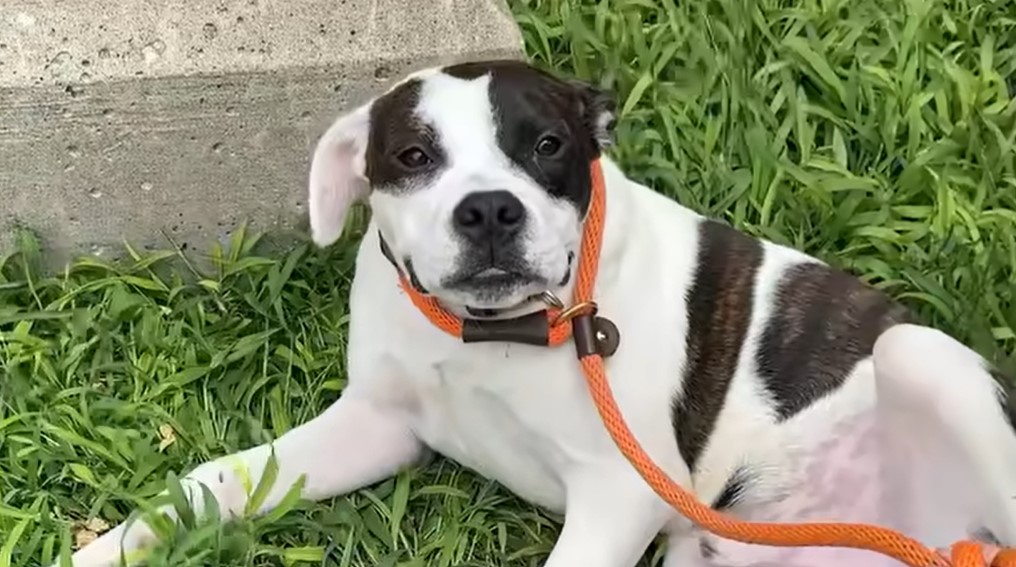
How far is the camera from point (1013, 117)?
4.16m

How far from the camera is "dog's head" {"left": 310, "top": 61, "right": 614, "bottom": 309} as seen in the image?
2715 mm

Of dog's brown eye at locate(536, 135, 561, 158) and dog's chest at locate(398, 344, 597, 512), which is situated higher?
dog's brown eye at locate(536, 135, 561, 158)

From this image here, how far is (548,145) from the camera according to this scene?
287 centimetres

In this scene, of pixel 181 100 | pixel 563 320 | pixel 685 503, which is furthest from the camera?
pixel 181 100

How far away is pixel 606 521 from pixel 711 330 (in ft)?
1.51

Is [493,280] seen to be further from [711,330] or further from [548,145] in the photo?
[711,330]

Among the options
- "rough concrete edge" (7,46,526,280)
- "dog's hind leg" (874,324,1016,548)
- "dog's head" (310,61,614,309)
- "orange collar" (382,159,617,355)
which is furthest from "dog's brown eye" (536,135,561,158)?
"rough concrete edge" (7,46,526,280)

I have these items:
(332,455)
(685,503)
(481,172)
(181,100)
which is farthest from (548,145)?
(181,100)

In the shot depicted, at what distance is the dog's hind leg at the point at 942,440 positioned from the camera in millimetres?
2848

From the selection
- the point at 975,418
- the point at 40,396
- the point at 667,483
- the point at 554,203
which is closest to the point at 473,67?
the point at 554,203

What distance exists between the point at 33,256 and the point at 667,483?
6.43ft

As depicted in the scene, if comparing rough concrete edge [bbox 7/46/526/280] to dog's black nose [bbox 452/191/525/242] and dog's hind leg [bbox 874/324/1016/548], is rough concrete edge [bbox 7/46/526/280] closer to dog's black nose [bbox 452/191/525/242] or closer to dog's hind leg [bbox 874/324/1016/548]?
dog's black nose [bbox 452/191/525/242]

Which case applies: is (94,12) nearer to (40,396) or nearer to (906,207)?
(40,396)

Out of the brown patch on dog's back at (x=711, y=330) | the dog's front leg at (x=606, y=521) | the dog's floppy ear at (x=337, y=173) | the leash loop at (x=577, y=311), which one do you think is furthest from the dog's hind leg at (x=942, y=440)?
the dog's floppy ear at (x=337, y=173)
